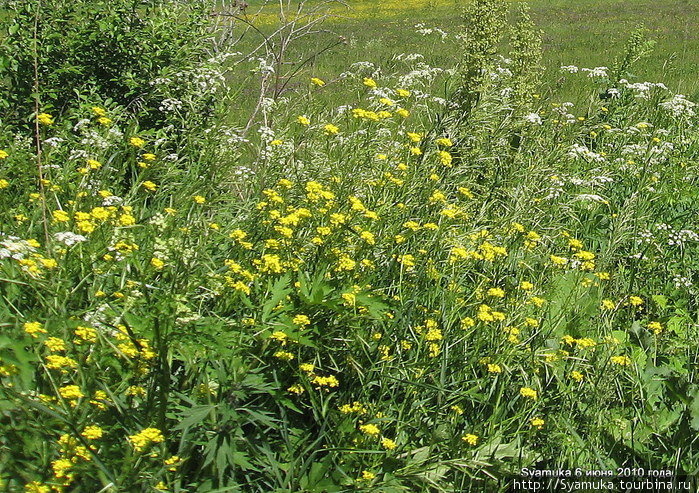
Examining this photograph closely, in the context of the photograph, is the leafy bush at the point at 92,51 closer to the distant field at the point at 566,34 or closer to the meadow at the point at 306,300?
the meadow at the point at 306,300

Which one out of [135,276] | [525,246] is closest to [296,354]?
[135,276]

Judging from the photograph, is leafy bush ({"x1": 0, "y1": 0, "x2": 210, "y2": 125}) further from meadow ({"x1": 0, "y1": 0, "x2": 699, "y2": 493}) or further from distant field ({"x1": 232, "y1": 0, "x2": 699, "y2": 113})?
distant field ({"x1": 232, "y1": 0, "x2": 699, "y2": 113})

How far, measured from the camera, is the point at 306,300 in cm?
262

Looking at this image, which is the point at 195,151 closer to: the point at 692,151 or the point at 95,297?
the point at 95,297

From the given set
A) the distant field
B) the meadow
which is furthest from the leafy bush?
the distant field

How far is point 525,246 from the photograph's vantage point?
3.81m

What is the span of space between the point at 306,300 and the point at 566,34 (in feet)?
70.4

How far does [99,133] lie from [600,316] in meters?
2.92

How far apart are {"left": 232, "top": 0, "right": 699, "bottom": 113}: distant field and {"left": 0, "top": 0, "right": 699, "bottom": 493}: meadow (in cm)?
139

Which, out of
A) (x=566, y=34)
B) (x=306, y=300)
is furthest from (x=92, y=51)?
(x=566, y=34)

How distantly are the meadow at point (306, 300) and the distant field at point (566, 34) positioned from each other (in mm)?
1388

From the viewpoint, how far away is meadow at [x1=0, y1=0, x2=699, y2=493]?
2096 mm

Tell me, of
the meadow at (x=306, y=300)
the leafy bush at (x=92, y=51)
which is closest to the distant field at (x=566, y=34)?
the meadow at (x=306, y=300)

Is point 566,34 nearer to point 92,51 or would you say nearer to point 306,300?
point 92,51
